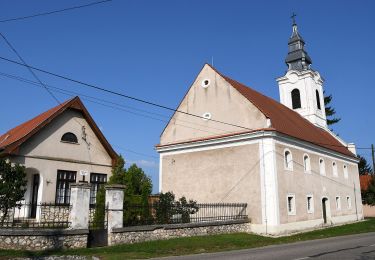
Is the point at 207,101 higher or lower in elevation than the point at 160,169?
higher

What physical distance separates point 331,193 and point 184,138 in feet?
39.7

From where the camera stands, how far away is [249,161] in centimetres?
2200

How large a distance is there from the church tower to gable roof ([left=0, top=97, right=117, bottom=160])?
19604 mm

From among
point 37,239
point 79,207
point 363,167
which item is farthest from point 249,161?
point 363,167

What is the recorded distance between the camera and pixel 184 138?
2569cm

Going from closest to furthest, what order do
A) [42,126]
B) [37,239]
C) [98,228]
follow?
[37,239]
[98,228]
[42,126]

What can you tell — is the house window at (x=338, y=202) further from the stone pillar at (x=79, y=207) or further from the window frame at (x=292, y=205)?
the stone pillar at (x=79, y=207)

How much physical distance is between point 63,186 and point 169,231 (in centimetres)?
827

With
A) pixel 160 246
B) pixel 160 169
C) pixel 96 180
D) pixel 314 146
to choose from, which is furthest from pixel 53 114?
pixel 314 146

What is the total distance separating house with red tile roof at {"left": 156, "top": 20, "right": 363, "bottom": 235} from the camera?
837 inches

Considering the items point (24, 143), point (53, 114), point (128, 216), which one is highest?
point (53, 114)

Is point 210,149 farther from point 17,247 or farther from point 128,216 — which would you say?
point 17,247

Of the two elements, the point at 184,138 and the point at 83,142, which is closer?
the point at 83,142

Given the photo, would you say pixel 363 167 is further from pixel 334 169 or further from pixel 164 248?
pixel 164 248
